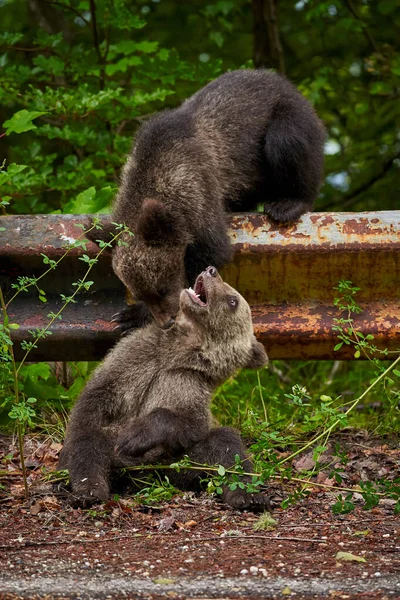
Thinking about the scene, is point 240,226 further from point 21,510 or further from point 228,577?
point 228,577

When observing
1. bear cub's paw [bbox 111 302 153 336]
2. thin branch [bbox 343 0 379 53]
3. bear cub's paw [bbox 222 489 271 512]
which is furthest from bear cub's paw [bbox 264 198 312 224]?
thin branch [bbox 343 0 379 53]

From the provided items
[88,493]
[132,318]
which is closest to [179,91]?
[132,318]

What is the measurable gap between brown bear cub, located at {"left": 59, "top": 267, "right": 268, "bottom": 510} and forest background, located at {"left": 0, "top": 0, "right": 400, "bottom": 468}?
0.61m

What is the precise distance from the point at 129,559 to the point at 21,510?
3.09 ft

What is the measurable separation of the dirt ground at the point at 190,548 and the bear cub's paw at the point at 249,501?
0.04m

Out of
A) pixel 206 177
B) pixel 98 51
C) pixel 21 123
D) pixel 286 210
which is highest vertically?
pixel 98 51

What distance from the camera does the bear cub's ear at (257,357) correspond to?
15.7 feet

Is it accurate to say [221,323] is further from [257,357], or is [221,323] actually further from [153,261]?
[153,261]

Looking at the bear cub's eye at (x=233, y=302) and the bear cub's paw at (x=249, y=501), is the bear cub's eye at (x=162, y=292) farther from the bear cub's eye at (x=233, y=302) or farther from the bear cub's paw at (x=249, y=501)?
the bear cub's paw at (x=249, y=501)

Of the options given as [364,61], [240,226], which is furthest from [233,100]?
[364,61]

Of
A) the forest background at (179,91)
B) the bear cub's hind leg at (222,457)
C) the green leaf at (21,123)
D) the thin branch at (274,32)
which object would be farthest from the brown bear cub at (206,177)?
the thin branch at (274,32)

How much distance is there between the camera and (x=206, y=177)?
221 inches

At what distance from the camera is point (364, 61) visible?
917cm

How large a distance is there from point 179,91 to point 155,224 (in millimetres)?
3171
